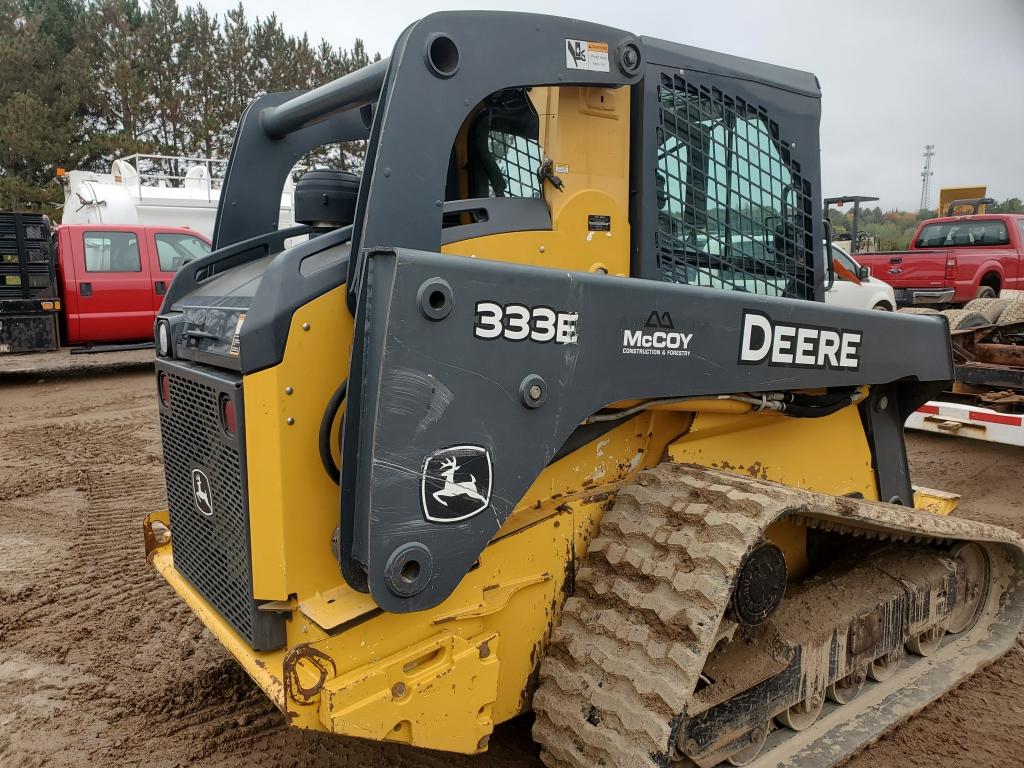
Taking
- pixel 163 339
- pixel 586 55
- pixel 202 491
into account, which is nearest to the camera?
pixel 586 55

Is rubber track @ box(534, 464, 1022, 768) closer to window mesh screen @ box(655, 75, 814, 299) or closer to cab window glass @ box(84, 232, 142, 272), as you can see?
window mesh screen @ box(655, 75, 814, 299)

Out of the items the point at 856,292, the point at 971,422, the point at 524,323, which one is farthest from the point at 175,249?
the point at 524,323

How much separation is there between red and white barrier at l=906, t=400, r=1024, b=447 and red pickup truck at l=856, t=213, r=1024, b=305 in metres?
7.77

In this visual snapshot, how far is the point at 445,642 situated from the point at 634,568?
0.55 metres

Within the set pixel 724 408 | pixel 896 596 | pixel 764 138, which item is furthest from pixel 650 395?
pixel 896 596

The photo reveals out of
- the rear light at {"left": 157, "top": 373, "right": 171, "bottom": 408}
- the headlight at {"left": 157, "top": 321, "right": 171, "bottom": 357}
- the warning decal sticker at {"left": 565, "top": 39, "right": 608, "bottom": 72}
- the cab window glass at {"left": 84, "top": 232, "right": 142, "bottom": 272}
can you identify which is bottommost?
the rear light at {"left": 157, "top": 373, "right": 171, "bottom": 408}

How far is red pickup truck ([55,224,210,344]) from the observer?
973cm

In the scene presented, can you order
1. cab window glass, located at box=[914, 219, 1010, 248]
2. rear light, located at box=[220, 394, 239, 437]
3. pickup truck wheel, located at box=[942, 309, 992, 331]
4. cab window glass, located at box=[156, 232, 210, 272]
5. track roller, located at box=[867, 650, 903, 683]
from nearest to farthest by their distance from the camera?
rear light, located at box=[220, 394, 239, 437], track roller, located at box=[867, 650, 903, 683], pickup truck wheel, located at box=[942, 309, 992, 331], cab window glass, located at box=[156, 232, 210, 272], cab window glass, located at box=[914, 219, 1010, 248]

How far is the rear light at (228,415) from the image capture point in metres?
1.96

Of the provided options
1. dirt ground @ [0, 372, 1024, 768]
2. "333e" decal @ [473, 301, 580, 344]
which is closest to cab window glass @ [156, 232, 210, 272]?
dirt ground @ [0, 372, 1024, 768]

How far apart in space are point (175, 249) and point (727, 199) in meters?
9.49

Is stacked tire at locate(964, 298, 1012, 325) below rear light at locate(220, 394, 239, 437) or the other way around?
below

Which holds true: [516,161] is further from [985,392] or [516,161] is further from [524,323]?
[985,392]

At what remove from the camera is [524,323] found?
5.97 feet
